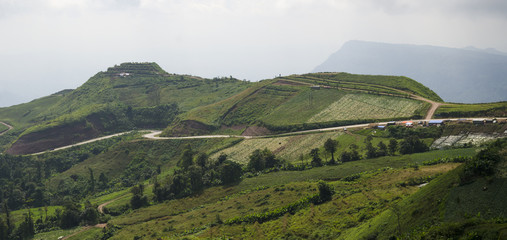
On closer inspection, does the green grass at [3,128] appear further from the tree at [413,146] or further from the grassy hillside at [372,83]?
the tree at [413,146]

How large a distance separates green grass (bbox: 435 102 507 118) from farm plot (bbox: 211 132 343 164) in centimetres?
3321

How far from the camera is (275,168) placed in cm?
9619

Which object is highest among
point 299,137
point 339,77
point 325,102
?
point 339,77

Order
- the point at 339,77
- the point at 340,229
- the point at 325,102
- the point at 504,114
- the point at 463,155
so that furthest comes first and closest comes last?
1. the point at 339,77
2. the point at 325,102
3. the point at 504,114
4. the point at 463,155
5. the point at 340,229

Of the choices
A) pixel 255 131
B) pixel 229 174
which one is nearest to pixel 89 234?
pixel 229 174

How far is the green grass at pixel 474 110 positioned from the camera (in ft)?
309

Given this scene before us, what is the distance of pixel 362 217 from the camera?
167 feet

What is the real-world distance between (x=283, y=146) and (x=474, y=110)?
58818 mm

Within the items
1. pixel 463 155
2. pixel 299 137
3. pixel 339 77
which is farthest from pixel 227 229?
pixel 339 77

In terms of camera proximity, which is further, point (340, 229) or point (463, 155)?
point (463, 155)

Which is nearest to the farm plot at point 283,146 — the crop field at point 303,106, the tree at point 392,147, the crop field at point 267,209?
the crop field at point 303,106

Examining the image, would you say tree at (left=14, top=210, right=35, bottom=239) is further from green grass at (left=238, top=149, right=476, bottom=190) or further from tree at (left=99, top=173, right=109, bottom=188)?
green grass at (left=238, top=149, right=476, bottom=190)

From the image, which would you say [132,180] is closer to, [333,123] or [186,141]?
[186,141]

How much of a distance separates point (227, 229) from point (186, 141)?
8576 cm
